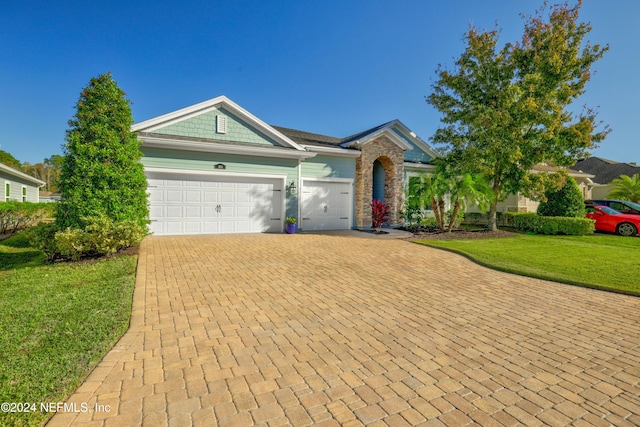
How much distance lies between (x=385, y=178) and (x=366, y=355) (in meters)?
13.9

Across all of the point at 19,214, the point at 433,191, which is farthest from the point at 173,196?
the point at 433,191

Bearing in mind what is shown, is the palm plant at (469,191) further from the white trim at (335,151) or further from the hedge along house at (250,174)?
the white trim at (335,151)

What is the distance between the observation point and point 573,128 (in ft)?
42.4

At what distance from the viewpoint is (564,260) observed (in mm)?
8336

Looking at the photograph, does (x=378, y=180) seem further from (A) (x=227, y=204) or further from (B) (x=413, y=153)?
(A) (x=227, y=204)

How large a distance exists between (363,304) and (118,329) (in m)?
3.34

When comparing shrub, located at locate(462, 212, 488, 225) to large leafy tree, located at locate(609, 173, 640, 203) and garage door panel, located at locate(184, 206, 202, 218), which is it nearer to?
large leafy tree, located at locate(609, 173, 640, 203)

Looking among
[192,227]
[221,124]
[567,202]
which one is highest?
[221,124]

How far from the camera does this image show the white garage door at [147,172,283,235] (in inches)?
460

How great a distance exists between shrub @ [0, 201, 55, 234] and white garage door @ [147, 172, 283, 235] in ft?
19.6

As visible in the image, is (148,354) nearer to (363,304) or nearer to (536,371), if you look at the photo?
(363,304)

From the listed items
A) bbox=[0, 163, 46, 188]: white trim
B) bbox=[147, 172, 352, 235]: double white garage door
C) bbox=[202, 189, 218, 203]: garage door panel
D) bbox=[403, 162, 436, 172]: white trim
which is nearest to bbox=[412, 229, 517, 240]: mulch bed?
bbox=[147, 172, 352, 235]: double white garage door

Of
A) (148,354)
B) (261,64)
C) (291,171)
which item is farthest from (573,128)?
(148,354)

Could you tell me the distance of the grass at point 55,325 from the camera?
254 cm
